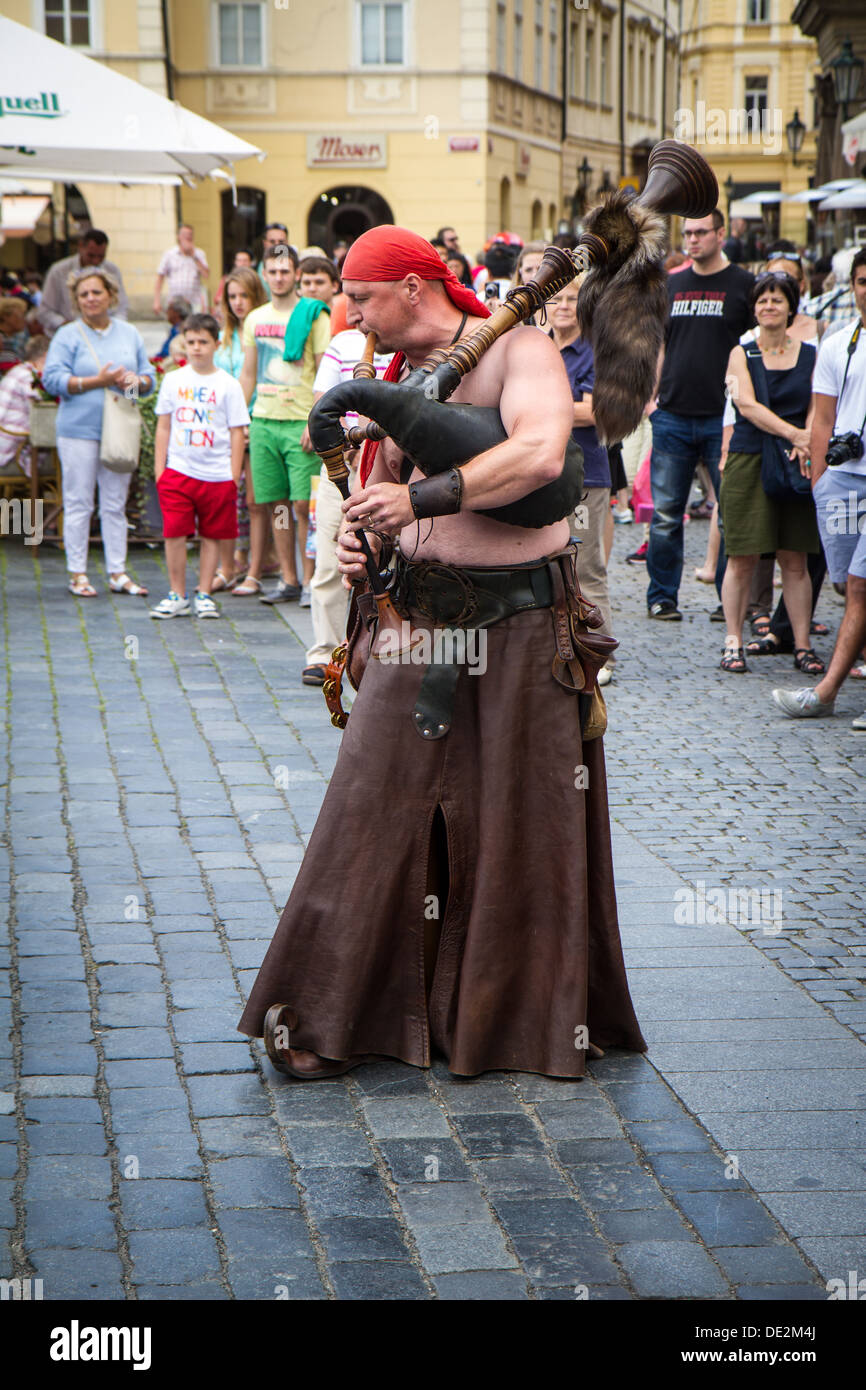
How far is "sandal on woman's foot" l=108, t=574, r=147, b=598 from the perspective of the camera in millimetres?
10586

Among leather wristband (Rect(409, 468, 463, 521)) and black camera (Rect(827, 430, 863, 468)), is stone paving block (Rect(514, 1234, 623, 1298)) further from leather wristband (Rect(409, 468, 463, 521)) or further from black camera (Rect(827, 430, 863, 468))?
black camera (Rect(827, 430, 863, 468))

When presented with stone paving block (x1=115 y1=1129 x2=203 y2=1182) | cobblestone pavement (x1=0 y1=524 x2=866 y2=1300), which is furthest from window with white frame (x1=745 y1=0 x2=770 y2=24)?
stone paving block (x1=115 y1=1129 x2=203 y2=1182)

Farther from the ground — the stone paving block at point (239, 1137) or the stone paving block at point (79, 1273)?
the stone paving block at point (79, 1273)

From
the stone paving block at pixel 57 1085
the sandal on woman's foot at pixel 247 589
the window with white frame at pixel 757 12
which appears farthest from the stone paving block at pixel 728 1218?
the window with white frame at pixel 757 12

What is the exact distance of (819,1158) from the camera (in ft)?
11.6

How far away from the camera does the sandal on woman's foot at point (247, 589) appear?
10.6 meters

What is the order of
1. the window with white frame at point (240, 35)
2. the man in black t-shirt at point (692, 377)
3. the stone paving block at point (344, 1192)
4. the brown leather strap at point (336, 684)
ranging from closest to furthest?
the stone paving block at point (344, 1192)
the brown leather strap at point (336, 684)
the man in black t-shirt at point (692, 377)
the window with white frame at point (240, 35)

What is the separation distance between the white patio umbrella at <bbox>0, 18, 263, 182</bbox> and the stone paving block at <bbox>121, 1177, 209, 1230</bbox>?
9.46m

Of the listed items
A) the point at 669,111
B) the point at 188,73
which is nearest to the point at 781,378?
the point at 188,73

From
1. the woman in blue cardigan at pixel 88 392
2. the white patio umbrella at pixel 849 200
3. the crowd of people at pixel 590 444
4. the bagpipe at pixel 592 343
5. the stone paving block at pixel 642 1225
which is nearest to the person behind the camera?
the stone paving block at pixel 642 1225

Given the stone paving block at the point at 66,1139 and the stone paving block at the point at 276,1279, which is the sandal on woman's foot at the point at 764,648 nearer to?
the stone paving block at the point at 66,1139

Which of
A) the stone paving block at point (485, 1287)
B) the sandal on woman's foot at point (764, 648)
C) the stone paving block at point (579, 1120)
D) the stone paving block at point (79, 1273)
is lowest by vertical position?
the stone paving block at point (579, 1120)

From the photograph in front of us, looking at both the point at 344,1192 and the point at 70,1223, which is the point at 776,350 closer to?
the point at 344,1192

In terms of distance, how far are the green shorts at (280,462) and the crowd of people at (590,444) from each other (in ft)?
0.04
